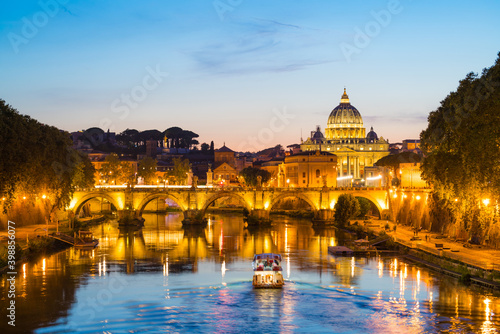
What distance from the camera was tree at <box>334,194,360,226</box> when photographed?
230 feet

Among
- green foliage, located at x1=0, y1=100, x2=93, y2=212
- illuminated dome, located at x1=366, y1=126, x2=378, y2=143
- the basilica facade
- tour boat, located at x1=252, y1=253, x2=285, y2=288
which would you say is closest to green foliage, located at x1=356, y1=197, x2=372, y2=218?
green foliage, located at x1=0, y1=100, x2=93, y2=212

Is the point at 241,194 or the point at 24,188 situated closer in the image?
the point at 24,188

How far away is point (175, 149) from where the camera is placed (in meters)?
174

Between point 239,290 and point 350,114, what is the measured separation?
466ft

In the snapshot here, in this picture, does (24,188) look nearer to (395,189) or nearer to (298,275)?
(298,275)

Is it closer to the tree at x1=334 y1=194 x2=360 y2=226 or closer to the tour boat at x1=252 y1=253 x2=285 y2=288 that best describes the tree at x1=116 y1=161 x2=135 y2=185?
the tree at x1=334 y1=194 x2=360 y2=226

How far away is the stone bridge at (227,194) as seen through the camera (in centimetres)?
7544

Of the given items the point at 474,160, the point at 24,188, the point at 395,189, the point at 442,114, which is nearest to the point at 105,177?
the point at 395,189

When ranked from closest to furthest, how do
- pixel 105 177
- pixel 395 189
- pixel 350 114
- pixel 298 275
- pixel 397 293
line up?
pixel 397 293
pixel 298 275
pixel 395 189
pixel 105 177
pixel 350 114

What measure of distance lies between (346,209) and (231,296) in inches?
1532

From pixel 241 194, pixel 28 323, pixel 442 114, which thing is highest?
pixel 442 114

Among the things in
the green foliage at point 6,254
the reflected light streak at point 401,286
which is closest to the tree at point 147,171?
the green foliage at point 6,254

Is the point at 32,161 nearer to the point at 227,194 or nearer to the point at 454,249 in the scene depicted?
the point at 454,249

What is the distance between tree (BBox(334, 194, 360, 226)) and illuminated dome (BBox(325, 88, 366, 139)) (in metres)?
101
